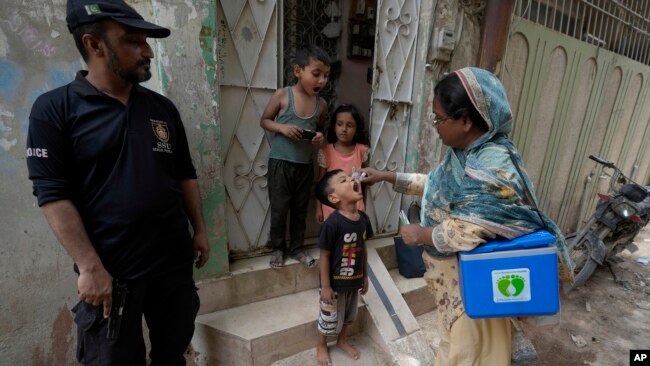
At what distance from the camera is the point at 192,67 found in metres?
2.07

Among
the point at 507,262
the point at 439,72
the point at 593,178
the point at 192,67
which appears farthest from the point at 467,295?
the point at 593,178

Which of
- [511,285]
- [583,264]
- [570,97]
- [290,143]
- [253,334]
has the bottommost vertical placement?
[583,264]

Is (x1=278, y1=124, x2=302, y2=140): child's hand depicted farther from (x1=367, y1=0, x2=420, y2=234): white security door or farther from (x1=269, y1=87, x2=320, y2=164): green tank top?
(x1=367, y1=0, x2=420, y2=234): white security door

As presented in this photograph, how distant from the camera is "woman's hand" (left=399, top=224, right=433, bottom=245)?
4.74ft

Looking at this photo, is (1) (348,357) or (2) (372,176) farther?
(1) (348,357)

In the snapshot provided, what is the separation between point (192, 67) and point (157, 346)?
1678 millimetres

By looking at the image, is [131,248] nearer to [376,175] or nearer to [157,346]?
[157,346]

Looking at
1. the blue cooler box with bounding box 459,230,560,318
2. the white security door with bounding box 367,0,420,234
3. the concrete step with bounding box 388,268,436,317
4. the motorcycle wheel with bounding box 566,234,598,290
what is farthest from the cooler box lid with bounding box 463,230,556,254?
the motorcycle wheel with bounding box 566,234,598,290

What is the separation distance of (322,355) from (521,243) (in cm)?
169

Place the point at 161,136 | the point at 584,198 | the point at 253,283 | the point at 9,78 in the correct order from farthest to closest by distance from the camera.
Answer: the point at 584,198
the point at 253,283
the point at 9,78
the point at 161,136

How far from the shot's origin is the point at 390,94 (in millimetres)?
3162

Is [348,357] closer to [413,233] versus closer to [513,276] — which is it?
[413,233]

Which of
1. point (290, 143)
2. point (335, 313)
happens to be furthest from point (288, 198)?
point (335, 313)

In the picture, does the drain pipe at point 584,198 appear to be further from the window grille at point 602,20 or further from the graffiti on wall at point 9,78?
the graffiti on wall at point 9,78
